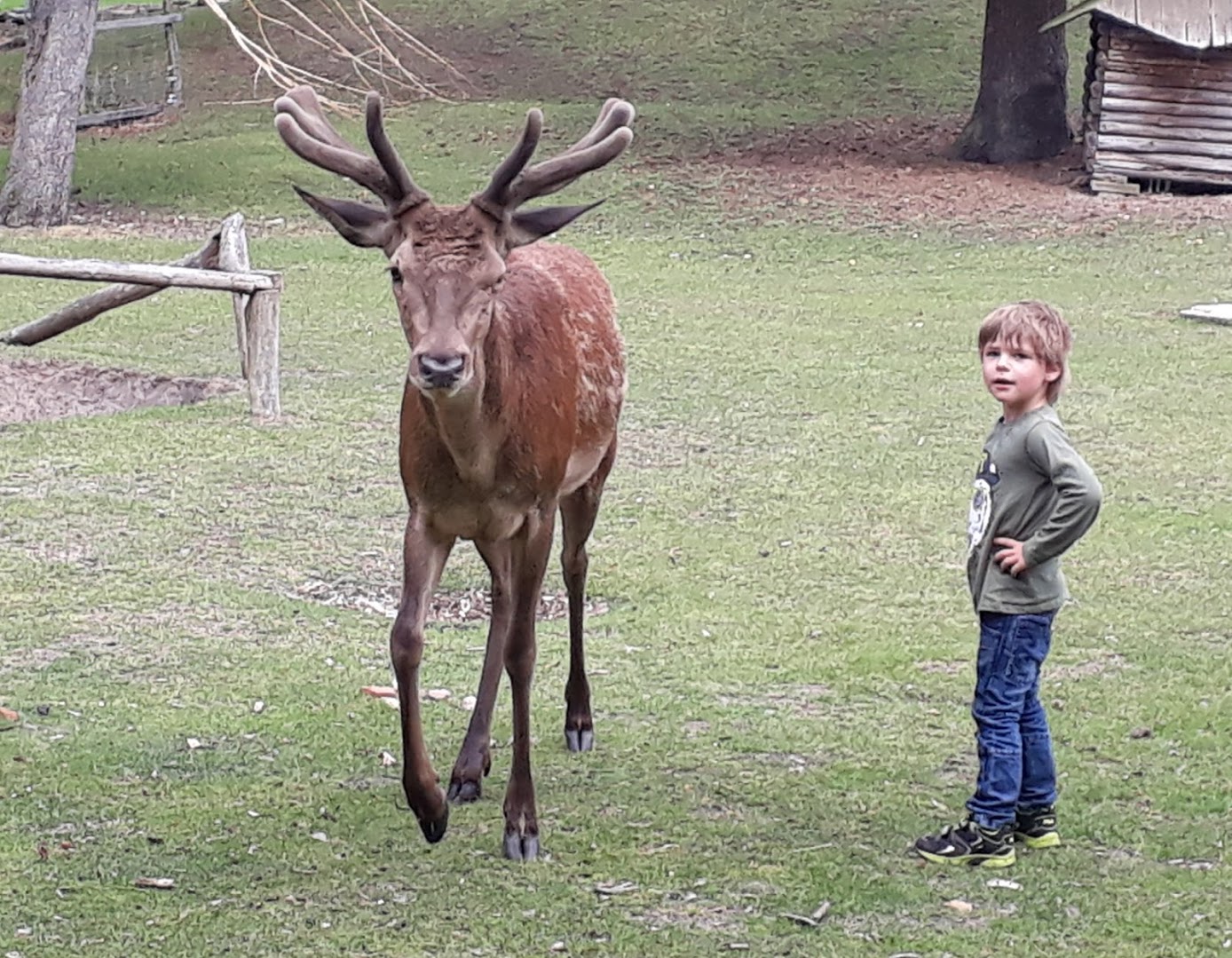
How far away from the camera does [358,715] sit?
6840 mm

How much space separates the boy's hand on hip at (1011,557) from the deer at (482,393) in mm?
1331

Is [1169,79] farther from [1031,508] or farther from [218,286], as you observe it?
[1031,508]

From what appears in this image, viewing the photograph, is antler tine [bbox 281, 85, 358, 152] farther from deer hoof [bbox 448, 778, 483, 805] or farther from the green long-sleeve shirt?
the green long-sleeve shirt

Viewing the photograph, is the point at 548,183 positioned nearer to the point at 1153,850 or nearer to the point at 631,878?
the point at 631,878

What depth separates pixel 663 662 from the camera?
7.55 metres

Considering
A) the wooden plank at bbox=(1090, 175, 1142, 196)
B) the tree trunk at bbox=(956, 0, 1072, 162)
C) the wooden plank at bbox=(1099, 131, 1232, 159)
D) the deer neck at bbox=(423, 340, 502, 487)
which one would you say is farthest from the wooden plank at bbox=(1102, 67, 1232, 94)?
the deer neck at bbox=(423, 340, 502, 487)

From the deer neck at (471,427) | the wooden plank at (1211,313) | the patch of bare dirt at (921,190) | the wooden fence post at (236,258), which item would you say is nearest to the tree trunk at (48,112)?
the patch of bare dirt at (921,190)

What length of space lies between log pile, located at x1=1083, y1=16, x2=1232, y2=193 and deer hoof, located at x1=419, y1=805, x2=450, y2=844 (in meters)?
17.5

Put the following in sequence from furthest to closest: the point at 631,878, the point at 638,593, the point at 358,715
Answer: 1. the point at 638,593
2. the point at 358,715
3. the point at 631,878

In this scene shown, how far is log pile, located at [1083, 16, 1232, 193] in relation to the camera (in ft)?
70.0

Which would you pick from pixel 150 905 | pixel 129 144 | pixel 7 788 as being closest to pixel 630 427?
pixel 7 788

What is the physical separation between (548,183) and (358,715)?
218 centimetres

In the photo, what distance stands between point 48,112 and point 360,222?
15861 mm

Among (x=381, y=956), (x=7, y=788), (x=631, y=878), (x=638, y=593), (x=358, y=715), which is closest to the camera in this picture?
(x=381, y=956)
